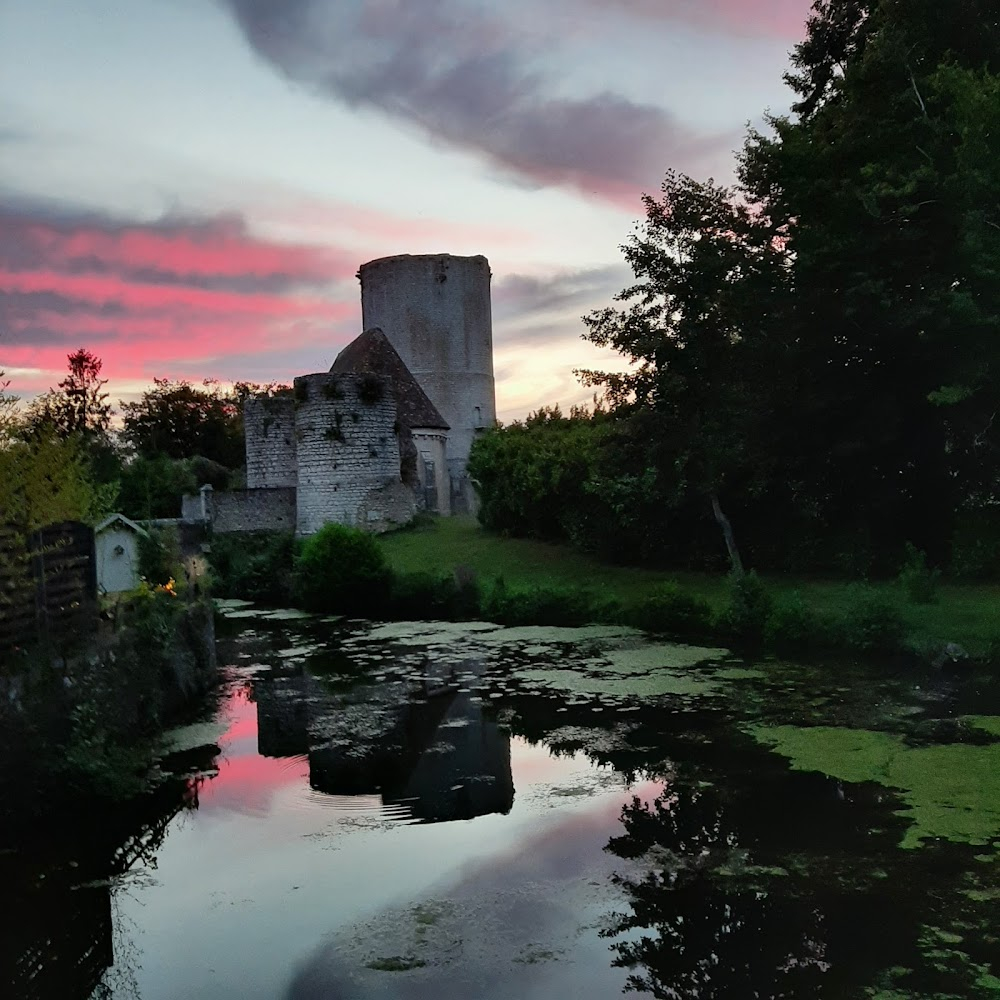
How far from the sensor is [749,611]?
15.5 meters

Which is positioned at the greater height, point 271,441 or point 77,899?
point 271,441

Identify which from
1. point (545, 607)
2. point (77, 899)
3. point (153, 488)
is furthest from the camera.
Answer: point (153, 488)

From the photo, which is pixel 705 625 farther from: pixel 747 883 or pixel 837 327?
→ pixel 747 883

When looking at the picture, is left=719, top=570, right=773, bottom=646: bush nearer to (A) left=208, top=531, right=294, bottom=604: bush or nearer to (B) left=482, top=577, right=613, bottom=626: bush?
(B) left=482, top=577, right=613, bottom=626: bush

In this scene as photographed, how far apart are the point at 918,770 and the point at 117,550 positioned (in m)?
12.9

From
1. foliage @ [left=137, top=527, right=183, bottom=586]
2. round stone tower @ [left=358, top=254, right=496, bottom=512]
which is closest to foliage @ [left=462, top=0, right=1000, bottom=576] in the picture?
foliage @ [left=137, top=527, right=183, bottom=586]

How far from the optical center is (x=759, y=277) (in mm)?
18297

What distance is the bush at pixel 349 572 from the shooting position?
2150cm

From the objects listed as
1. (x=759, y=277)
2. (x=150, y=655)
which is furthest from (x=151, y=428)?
(x=150, y=655)

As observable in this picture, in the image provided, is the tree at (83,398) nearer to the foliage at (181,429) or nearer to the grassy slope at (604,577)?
the foliage at (181,429)

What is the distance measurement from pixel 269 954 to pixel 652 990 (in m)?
2.23

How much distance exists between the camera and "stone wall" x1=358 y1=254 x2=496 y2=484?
4681 centimetres

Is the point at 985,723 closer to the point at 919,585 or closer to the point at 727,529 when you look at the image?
the point at 919,585

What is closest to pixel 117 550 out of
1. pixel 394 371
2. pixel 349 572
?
pixel 349 572
